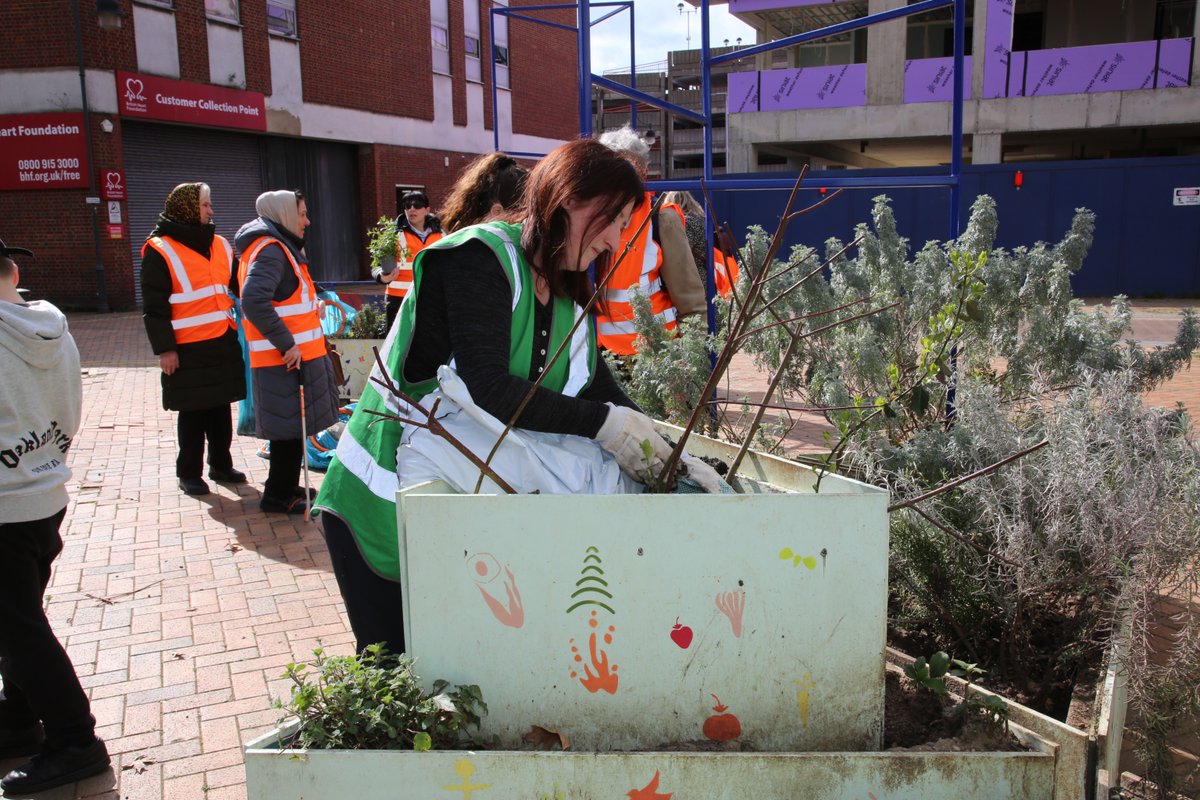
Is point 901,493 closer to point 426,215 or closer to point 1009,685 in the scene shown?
point 1009,685

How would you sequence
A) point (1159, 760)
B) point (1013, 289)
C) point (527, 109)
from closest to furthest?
point (1159, 760)
point (1013, 289)
point (527, 109)

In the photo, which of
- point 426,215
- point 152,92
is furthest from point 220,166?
point 426,215

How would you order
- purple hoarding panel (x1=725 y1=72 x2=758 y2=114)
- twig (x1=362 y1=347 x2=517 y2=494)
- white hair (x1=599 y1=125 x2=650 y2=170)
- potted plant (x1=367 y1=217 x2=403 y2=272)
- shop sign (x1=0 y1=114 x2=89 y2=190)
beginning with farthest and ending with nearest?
purple hoarding panel (x1=725 y1=72 x2=758 y2=114), shop sign (x1=0 y1=114 x2=89 y2=190), potted plant (x1=367 y1=217 x2=403 y2=272), white hair (x1=599 y1=125 x2=650 y2=170), twig (x1=362 y1=347 x2=517 y2=494)

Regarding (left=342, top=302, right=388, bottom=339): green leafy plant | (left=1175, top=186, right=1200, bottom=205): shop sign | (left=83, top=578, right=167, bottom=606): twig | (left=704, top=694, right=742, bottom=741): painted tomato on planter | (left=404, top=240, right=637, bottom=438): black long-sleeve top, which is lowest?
(left=83, top=578, right=167, bottom=606): twig

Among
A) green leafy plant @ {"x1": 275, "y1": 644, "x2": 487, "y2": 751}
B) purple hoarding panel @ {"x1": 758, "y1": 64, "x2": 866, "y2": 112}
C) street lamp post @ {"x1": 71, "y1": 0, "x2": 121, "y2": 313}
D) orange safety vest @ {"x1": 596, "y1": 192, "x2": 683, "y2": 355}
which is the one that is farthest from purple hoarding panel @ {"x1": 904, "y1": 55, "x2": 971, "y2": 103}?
green leafy plant @ {"x1": 275, "y1": 644, "x2": 487, "y2": 751}

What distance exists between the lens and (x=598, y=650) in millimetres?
1954

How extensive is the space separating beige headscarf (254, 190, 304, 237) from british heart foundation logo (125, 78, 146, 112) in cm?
1446

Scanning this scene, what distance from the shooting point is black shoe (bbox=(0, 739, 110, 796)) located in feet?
8.97

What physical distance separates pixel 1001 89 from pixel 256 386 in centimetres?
2070

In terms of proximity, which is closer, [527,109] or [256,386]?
[256,386]

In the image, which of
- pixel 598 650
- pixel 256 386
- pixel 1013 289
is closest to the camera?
pixel 598 650

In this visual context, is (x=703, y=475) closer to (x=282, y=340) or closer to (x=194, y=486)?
(x=282, y=340)

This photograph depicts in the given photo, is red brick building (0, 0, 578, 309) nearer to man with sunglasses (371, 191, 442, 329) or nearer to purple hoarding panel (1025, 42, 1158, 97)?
man with sunglasses (371, 191, 442, 329)

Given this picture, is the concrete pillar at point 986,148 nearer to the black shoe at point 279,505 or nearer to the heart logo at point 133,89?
the heart logo at point 133,89
